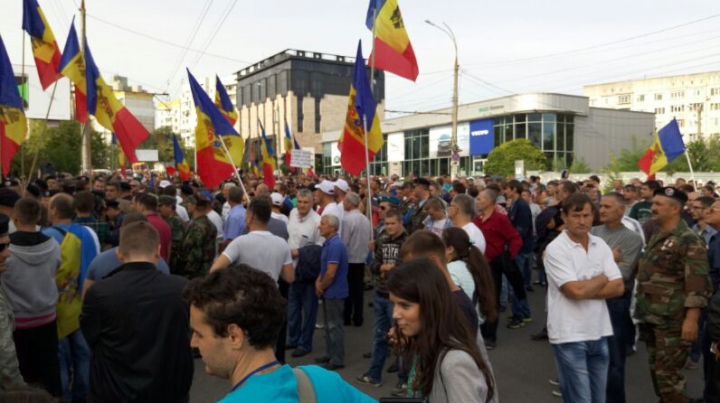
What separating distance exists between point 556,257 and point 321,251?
10.7 feet

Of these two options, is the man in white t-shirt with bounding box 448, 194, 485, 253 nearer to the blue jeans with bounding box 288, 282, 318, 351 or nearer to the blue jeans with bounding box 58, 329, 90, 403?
the blue jeans with bounding box 288, 282, 318, 351

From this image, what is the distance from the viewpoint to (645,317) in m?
4.90

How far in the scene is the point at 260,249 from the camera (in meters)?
5.38

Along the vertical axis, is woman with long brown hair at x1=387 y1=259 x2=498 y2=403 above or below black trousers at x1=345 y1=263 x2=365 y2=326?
above

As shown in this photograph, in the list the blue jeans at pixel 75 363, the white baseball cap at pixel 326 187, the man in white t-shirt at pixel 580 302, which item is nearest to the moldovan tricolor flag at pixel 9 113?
the white baseball cap at pixel 326 187

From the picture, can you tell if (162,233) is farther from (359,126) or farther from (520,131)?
(520,131)

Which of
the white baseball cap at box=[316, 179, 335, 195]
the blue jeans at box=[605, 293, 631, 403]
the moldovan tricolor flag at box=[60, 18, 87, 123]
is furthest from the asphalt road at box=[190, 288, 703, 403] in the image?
the moldovan tricolor flag at box=[60, 18, 87, 123]

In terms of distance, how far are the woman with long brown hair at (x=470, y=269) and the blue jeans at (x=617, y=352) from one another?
1508 millimetres

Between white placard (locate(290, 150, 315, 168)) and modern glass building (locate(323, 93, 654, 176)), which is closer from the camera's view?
white placard (locate(290, 150, 315, 168))

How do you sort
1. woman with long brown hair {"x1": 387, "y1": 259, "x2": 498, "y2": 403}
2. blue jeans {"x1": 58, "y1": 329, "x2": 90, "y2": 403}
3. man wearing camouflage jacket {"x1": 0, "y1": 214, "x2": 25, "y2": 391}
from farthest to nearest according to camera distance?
blue jeans {"x1": 58, "y1": 329, "x2": 90, "y2": 403}
man wearing camouflage jacket {"x1": 0, "y1": 214, "x2": 25, "y2": 391}
woman with long brown hair {"x1": 387, "y1": 259, "x2": 498, "y2": 403}

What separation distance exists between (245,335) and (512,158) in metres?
41.3

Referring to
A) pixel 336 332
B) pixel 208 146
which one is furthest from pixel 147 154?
pixel 336 332

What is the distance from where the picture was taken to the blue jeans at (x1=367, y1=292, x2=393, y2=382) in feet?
20.1

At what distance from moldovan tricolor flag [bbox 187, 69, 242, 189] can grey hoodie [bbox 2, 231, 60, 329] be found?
5358 mm
